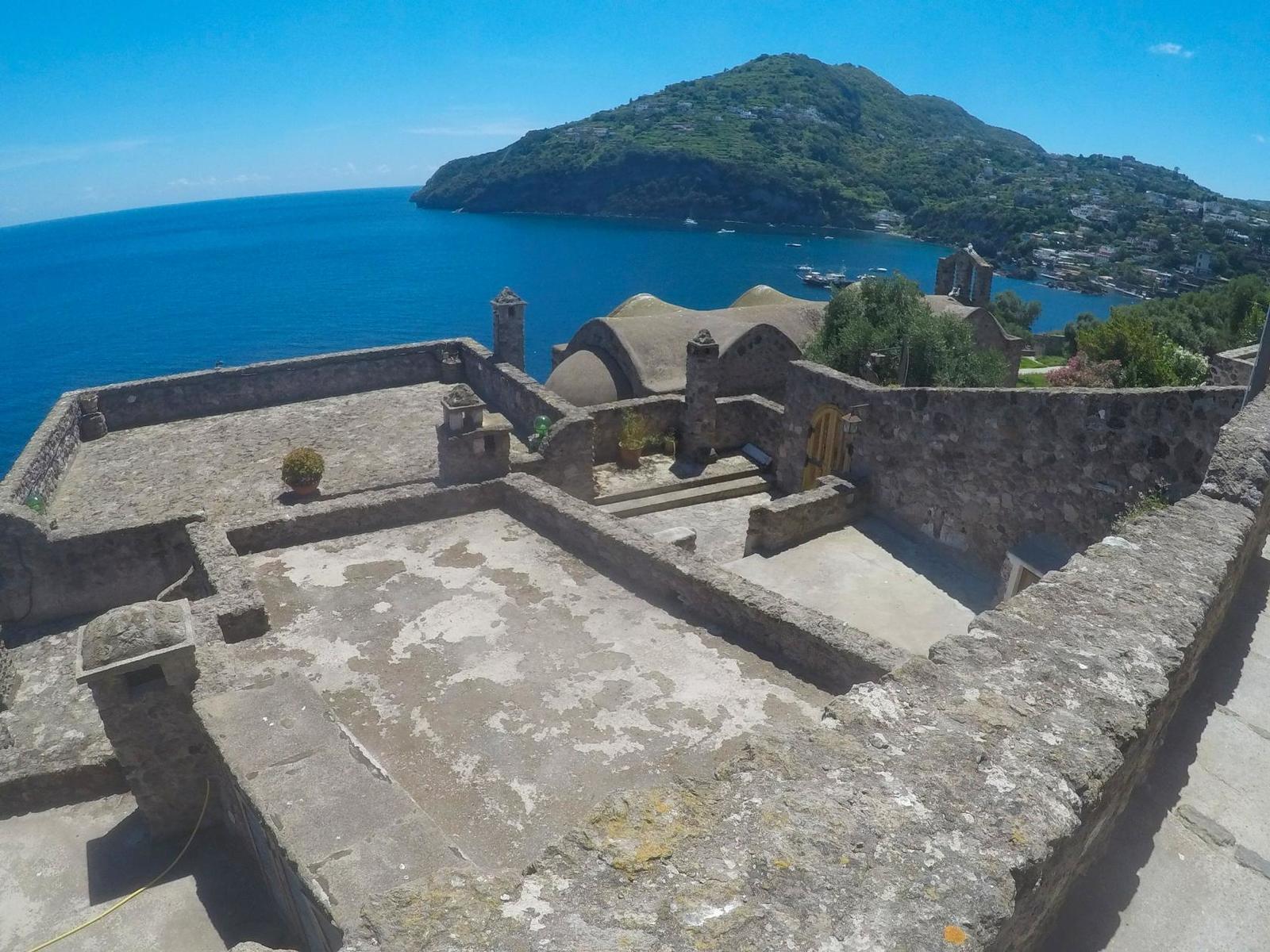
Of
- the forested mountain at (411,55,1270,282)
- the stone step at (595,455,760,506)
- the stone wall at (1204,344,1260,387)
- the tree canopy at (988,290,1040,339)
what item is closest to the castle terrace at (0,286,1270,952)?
the stone step at (595,455,760,506)

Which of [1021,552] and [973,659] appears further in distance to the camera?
[1021,552]

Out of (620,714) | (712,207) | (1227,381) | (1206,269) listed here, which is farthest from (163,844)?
(712,207)

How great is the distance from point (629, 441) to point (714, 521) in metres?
3.28

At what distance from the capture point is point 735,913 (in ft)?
7.77

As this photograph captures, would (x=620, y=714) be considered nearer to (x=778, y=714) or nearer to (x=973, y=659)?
(x=778, y=714)

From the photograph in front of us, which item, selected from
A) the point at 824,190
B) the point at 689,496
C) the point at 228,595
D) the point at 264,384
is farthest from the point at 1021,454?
the point at 824,190

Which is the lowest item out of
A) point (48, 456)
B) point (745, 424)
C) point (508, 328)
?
point (745, 424)

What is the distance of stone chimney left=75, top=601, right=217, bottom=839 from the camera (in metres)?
6.01

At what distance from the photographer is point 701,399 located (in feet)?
60.8

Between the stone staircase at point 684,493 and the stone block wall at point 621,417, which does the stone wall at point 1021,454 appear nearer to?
the stone staircase at point 684,493

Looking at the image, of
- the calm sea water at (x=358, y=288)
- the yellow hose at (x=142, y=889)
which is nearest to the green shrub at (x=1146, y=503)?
the yellow hose at (x=142, y=889)

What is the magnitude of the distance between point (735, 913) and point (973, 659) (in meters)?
1.86

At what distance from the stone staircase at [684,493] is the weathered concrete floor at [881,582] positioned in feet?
17.8

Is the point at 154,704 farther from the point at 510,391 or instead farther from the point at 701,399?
the point at 701,399
